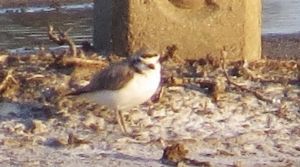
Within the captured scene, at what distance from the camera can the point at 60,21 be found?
18.6 meters

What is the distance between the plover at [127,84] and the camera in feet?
27.0

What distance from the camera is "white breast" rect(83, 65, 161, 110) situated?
8.22 metres

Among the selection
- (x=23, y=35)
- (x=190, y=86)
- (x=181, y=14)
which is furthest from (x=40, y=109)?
(x=23, y=35)

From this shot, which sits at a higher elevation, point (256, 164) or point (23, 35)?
point (256, 164)

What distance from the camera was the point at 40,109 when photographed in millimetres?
8922

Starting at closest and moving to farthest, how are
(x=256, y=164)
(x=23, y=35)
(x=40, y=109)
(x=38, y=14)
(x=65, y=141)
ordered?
(x=256, y=164)
(x=65, y=141)
(x=40, y=109)
(x=23, y=35)
(x=38, y=14)

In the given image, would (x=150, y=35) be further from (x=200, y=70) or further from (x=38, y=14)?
(x=38, y=14)

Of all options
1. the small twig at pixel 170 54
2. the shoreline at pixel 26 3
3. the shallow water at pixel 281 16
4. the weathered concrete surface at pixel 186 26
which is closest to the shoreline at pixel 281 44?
the shallow water at pixel 281 16

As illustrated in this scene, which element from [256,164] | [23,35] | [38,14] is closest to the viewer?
[256,164]

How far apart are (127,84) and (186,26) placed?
207 centimetres

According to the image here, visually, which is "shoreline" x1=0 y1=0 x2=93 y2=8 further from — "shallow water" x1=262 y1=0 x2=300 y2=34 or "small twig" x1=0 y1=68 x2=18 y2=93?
"small twig" x1=0 y1=68 x2=18 y2=93

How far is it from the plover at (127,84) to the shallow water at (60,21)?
5.74 m

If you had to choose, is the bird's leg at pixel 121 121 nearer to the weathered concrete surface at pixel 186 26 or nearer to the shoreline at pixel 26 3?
the weathered concrete surface at pixel 186 26

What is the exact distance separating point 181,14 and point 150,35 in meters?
0.38
